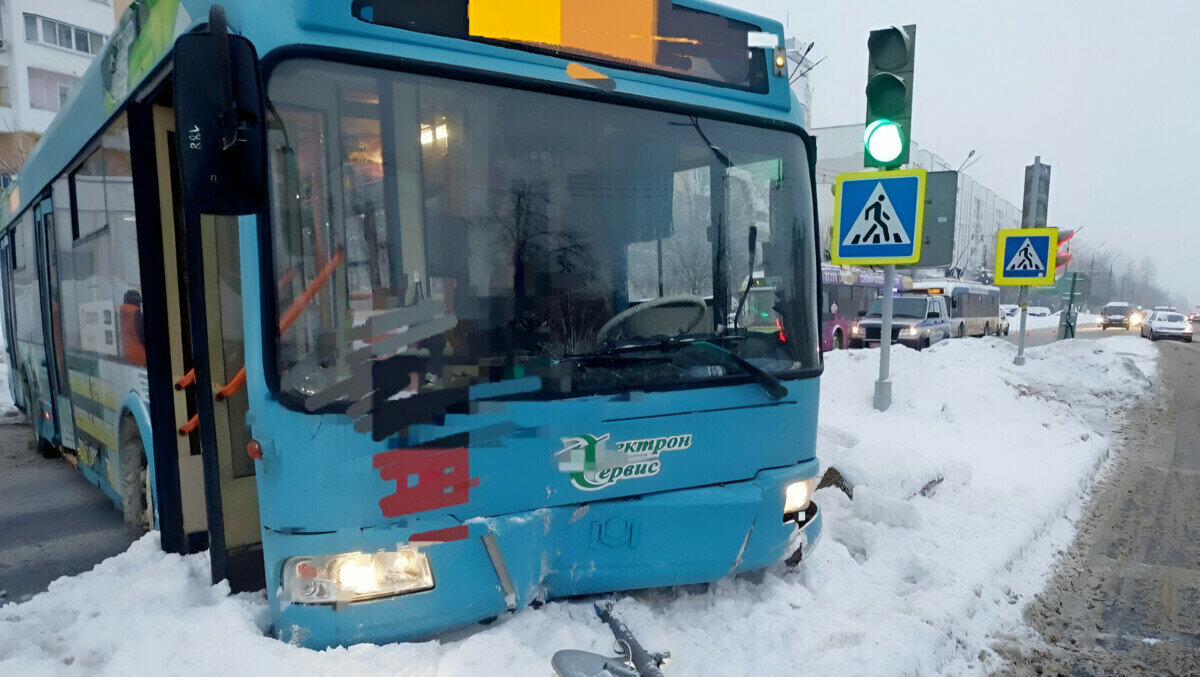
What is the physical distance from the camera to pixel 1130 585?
4496 millimetres

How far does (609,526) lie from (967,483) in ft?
14.3

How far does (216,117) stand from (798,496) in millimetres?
2929

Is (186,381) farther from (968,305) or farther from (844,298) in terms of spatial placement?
(968,305)

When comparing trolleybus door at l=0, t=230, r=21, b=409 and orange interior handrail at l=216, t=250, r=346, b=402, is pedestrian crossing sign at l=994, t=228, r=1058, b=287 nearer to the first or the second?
orange interior handrail at l=216, t=250, r=346, b=402

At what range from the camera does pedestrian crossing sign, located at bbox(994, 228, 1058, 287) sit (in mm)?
13109

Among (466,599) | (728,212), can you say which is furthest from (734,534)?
(728,212)

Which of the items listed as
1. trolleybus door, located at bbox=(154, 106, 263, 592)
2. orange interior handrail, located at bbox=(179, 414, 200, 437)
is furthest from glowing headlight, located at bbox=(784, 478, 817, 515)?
orange interior handrail, located at bbox=(179, 414, 200, 437)

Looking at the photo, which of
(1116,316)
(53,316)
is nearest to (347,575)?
(53,316)

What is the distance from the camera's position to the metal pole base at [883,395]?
8609mm

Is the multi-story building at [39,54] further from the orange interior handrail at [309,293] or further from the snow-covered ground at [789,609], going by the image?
the orange interior handrail at [309,293]

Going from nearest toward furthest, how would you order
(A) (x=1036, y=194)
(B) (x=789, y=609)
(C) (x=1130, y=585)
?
(B) (x=789, y=609)
(C) (x=1130, y=585)
(A) (x=1036, y=194)

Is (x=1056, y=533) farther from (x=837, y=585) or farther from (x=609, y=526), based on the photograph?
(x=609, y=526)

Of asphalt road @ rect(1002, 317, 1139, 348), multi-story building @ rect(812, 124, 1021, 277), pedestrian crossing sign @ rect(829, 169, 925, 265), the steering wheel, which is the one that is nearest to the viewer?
the steering wheel

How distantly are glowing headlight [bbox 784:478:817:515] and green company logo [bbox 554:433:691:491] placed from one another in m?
0.74
